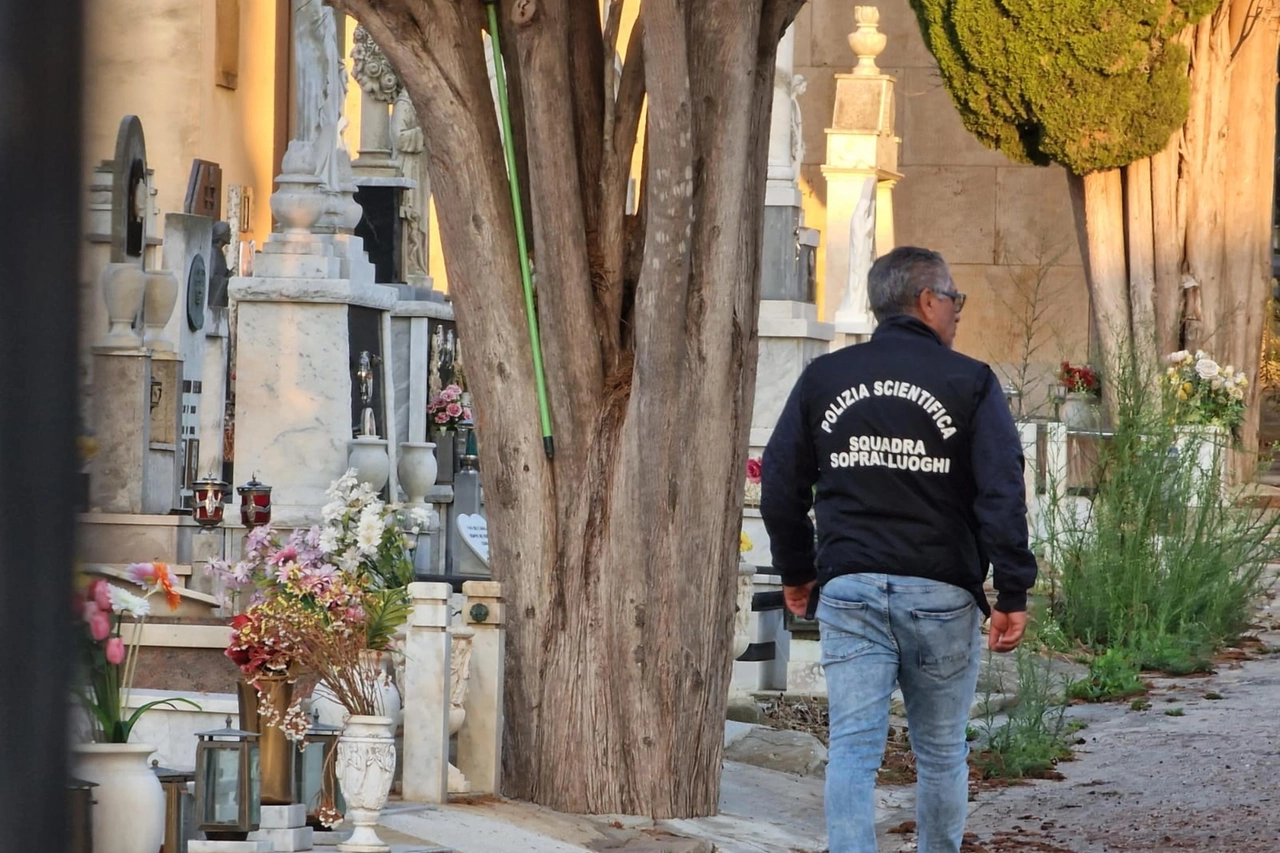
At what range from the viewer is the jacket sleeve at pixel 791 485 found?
5.14 m

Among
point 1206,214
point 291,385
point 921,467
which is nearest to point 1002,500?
point 921,467

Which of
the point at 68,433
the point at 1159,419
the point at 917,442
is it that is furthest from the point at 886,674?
the point at 1159,419

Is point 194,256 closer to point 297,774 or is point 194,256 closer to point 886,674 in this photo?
point 297,774

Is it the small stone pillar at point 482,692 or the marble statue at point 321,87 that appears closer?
the small stone pillar at point 482,692

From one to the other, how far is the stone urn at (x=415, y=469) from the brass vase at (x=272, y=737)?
5.64 metres

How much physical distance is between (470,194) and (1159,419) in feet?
19.5

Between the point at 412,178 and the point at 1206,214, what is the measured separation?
8.04 metres

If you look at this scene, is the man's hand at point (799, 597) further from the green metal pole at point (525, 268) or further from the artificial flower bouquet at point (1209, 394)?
the artificial flower bouquet at point (1209, 394)

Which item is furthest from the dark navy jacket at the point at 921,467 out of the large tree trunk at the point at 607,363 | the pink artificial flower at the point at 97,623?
the pink artificial flower at the point at 97,623

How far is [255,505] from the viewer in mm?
8930

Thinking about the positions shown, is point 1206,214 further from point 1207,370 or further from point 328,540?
point 328,540

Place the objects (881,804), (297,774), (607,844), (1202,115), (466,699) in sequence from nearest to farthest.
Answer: (297,774), (607,844), (466,699), (881,804), (1202,115)

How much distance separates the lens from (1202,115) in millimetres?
18969

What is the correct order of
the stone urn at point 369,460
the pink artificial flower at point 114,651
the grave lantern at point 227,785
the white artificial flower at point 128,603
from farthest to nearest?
1. the stone urn at point 369,460
2. the grave lantern at point 227,785
3. the white artificial flower at point 128,603
4. the pink artificial flower at point 114,651
